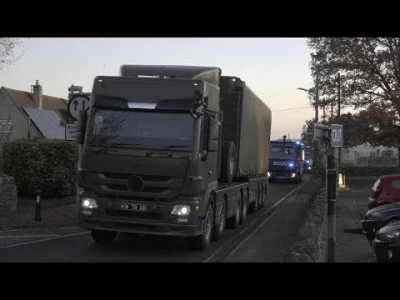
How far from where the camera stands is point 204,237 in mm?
10336

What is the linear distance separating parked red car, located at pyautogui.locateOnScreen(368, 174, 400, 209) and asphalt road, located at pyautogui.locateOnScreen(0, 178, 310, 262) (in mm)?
4881

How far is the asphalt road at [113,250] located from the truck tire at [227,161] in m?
1.36

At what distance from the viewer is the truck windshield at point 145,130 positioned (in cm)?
973

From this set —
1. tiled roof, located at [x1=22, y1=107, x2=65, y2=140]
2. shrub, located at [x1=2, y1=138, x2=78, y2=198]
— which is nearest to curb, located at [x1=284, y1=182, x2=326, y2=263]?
shrub, located at [x1=2, y1=138, x2=78, y2=198]

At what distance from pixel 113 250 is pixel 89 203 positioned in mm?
1059

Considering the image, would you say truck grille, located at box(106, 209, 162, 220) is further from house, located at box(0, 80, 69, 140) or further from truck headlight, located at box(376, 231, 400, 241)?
house, located at box(0, 80, 69, 140)

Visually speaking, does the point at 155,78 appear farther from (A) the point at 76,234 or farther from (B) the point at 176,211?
(A) the point at 76,234

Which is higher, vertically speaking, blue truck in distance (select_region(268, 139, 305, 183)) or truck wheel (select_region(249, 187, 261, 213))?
blue truck in distance (select_region(268, 139, 305, 183))

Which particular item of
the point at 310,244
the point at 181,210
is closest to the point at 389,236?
the point at 310,244

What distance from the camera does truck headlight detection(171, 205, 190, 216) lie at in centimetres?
962

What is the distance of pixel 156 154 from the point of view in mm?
9625

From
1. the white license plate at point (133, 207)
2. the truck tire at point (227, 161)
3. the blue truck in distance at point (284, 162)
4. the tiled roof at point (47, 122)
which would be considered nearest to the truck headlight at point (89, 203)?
the white license plate at point (133, 207)
